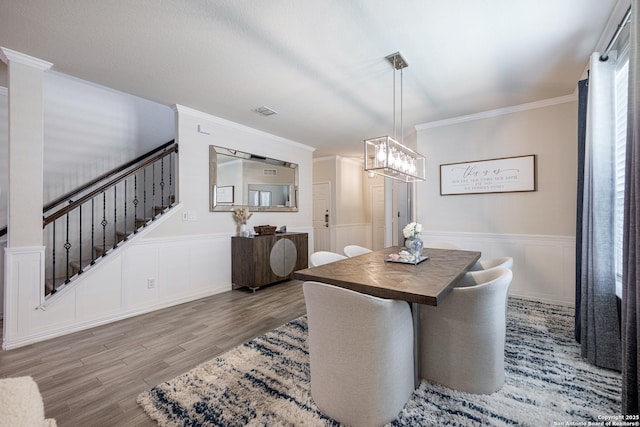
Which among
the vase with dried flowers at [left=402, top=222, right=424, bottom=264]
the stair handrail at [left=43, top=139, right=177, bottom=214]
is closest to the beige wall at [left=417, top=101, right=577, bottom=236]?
the vase with dried flowers at [left=402, top=222, right=424, bottom=264]

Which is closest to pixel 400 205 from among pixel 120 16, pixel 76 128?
pixel 120 16

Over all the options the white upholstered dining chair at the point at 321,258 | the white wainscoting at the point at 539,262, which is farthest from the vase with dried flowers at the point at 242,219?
the white wainscoting at the point at 539,262

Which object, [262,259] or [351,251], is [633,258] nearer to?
[351,251]

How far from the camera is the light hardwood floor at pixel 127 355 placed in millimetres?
1685

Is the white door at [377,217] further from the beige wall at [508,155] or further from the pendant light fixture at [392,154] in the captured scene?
the pendant light fixture at [392,154]

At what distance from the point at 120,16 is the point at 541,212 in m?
4.84

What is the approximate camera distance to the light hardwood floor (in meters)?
1.68

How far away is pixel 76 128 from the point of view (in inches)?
150

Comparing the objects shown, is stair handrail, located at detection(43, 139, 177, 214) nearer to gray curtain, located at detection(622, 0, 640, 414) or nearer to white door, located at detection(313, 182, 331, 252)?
white door, located at detection(313, 182, 331, 252)

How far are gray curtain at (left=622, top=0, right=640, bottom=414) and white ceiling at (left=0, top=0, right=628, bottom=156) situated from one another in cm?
97

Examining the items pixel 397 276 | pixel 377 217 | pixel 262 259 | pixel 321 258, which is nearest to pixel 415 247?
pixel 397 276

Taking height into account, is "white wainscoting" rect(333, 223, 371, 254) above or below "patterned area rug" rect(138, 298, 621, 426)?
above

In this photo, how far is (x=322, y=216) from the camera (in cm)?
680

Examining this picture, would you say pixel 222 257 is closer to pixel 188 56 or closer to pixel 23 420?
pixel 188 56
